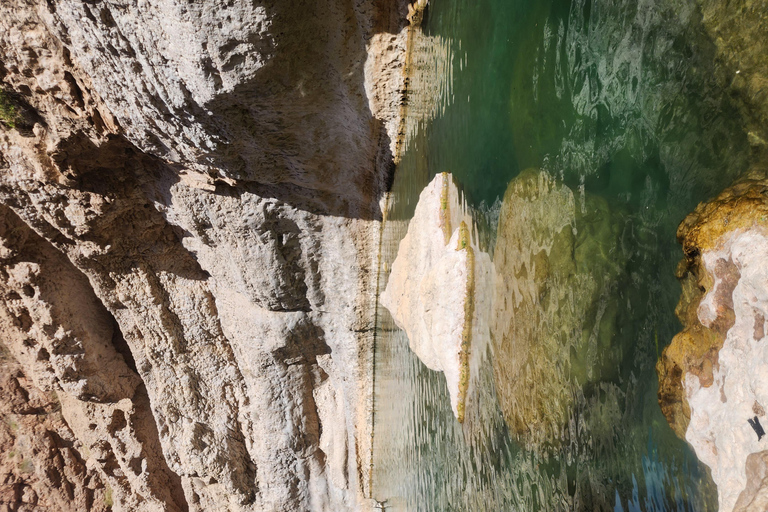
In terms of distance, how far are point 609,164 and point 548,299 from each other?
37 cm

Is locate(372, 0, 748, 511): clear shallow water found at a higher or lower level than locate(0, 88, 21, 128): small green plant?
lower

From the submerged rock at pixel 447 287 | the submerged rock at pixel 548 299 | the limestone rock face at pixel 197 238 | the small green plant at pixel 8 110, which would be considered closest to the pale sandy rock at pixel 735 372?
the submerged rock at pixel 548 299

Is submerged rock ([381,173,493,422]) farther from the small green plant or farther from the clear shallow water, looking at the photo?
the small green plant

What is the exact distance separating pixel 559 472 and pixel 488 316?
1.81ft

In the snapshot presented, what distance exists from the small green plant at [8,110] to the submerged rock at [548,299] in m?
2.29

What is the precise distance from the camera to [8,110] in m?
2.31

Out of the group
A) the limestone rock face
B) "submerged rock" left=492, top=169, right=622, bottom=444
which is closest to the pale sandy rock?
"submerged rock" left=492, top=169, right=622, bottom=444

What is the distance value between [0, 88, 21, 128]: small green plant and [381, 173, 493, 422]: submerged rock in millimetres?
1922

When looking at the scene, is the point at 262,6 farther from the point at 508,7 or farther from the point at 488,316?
the point at 488,316

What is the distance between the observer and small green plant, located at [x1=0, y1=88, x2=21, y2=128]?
7.50 ft

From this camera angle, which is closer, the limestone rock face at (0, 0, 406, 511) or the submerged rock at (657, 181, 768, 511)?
the submerged rock at (657, 181, 768, 511)

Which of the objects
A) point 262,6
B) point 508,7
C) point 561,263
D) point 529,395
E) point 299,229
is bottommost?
point 529,395

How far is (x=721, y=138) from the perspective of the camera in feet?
2.55

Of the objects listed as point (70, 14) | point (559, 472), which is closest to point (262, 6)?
point (70, 14)
